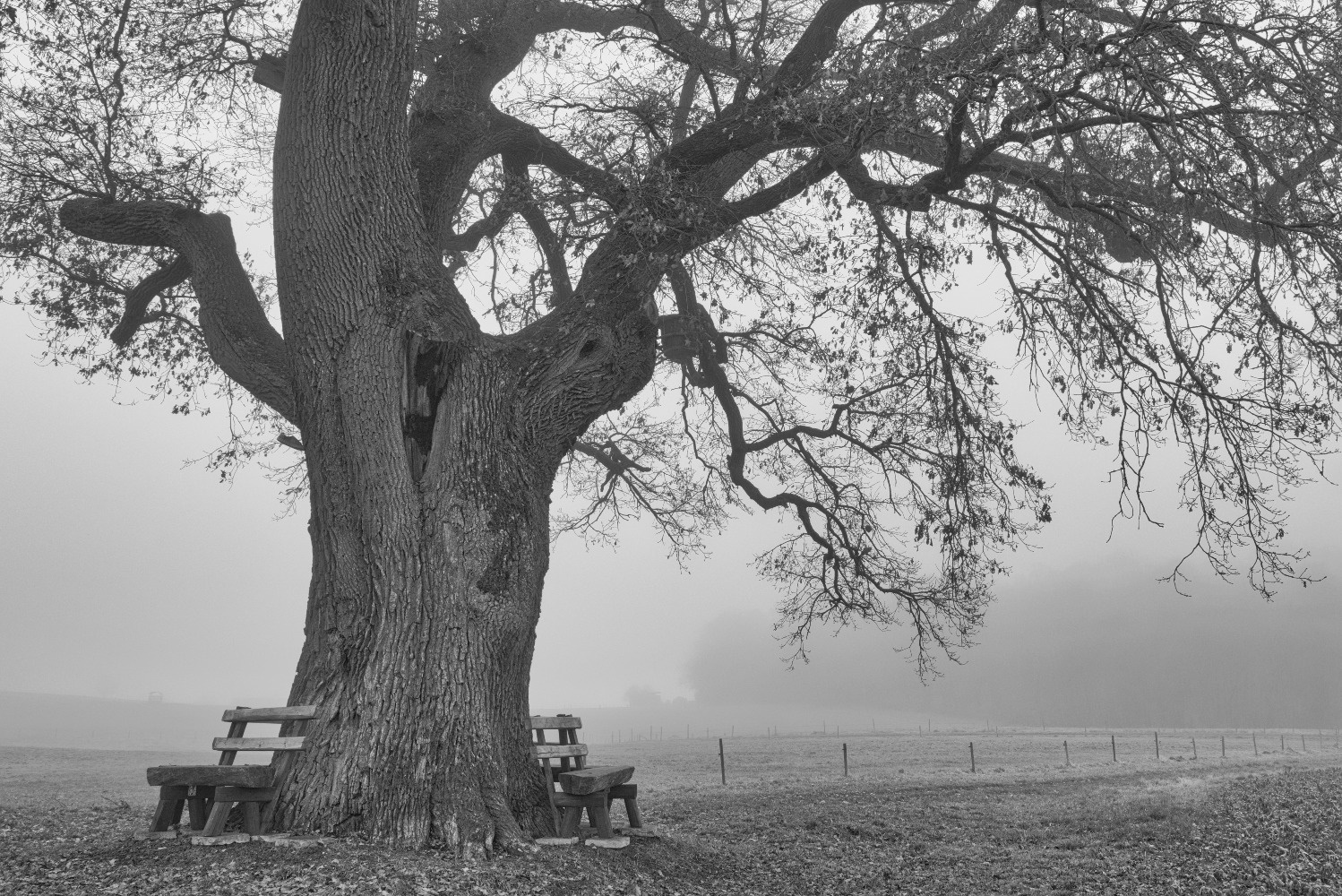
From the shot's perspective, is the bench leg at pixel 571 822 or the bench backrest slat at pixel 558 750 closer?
the bench leg at pixel 571 822

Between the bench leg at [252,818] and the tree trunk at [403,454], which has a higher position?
the tree trunk at [403,454]

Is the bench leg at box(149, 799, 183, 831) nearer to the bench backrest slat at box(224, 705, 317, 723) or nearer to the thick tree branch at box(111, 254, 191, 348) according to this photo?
the bench backrest slat at box(224, 705, 317, 723)

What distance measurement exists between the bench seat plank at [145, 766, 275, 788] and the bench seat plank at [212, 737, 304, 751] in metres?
0.14

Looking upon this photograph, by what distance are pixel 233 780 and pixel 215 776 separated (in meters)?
0.15

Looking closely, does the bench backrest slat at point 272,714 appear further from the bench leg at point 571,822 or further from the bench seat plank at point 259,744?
the bench leg at point 571,822

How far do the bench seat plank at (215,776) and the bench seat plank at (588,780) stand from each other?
2277mm

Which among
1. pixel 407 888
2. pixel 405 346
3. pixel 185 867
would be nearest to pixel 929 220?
pixel 405 346

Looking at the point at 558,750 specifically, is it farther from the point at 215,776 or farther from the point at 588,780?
the point at 215,776

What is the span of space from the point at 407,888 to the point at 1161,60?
27.5ft

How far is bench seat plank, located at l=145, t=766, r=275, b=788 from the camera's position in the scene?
655 centimetres

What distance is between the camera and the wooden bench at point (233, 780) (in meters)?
6.59

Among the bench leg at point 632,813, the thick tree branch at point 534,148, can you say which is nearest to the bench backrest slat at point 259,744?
the bench leg at point 632,813

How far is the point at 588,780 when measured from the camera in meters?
7.41

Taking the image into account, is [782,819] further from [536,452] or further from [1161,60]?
[1161,60]
